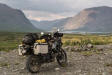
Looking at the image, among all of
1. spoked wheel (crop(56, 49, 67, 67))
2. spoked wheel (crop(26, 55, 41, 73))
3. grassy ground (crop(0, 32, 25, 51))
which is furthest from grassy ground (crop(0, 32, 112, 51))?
spoked wheel (crop(26, 55, 41, 73))

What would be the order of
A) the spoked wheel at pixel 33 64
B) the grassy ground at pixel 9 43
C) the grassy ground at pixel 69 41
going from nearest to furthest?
the spoked wheel at pixel 33 64, the grassy ground at pixel 69 41, the grassy ground at pixel 9 43

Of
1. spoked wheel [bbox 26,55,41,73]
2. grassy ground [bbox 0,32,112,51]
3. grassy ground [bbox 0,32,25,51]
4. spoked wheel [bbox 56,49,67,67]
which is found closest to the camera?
spoked wheel [bbox 26,55,41,73]

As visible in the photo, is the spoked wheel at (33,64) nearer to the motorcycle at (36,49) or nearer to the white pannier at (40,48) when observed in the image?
→ the motorcycle at (36,49)

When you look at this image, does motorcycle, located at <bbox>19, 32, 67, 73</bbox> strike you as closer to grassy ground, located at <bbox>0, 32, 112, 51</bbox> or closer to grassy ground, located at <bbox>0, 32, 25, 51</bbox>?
grassy ground, located at <bbox>0, 32, 112, 51</bbox>

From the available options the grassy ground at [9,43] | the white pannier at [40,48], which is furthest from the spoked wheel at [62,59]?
the grassy ground at [9,43]

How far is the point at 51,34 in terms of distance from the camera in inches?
477

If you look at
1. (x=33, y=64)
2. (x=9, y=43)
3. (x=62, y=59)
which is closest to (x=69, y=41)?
(x=62, y=59)

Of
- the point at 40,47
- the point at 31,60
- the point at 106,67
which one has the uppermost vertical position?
the point at 40,47

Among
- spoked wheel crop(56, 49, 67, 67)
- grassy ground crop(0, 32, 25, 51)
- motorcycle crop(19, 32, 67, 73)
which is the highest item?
motorcycle crop(19, 32, 67, 73)

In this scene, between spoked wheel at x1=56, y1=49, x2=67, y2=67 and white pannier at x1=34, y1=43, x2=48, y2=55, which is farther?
spoked wheel at x1=56, y1=49, x2=67, y2=67

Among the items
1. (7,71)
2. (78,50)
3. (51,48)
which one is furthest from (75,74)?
(78,50)

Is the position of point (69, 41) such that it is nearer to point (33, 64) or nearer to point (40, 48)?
point (33, 64)

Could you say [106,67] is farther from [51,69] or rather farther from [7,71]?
[7,71]

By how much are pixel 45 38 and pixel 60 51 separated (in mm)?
1596
